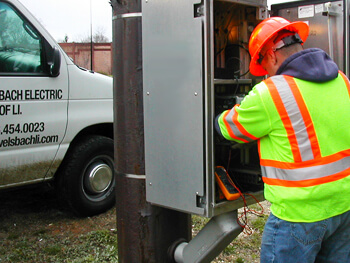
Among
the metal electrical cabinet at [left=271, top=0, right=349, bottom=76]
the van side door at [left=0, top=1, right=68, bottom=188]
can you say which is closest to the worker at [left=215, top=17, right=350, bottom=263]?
the metal electrical cabinet at [left=271, top=0, right=349, bottom=76]

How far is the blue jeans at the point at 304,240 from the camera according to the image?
225 cm

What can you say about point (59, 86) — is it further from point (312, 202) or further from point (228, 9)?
point (312, 202)

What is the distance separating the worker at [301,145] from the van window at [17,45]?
2.63 metres

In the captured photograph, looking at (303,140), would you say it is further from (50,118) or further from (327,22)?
(50,118)

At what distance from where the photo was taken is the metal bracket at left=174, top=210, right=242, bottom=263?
2703 millimetres

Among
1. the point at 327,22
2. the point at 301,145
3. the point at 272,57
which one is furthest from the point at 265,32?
the point at 327,22

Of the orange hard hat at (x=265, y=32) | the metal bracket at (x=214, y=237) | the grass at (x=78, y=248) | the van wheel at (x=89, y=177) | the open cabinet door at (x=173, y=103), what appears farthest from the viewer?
the van wheel at (x=89, y=177)

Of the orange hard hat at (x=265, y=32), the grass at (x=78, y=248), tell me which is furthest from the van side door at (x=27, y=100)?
the orange hard hat at (x=265, y=32)

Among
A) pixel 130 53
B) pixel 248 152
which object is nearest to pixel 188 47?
pixel 130 53

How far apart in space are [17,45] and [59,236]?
1.84 m

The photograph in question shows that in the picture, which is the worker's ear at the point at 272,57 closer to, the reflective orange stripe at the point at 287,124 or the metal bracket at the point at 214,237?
the reflective orange stripe at the point at 287,124

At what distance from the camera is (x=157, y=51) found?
266 cm

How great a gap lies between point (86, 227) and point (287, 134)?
3.06 m

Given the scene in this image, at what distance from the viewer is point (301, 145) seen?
2211mm
